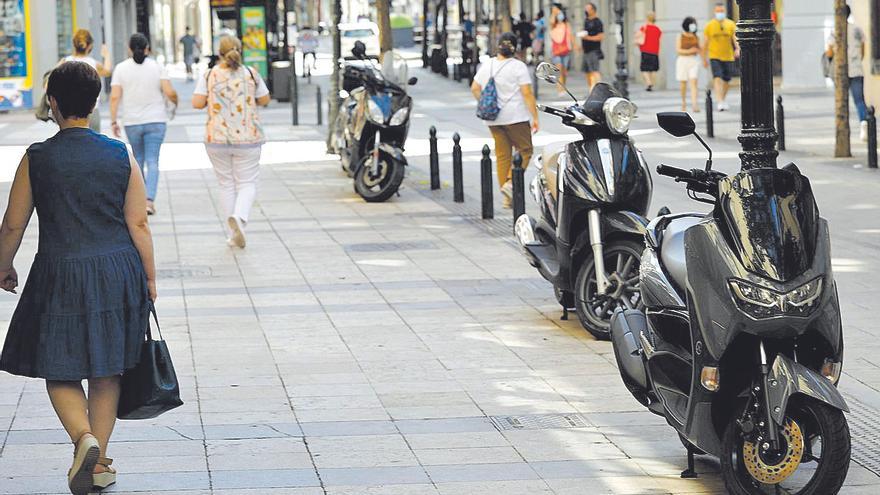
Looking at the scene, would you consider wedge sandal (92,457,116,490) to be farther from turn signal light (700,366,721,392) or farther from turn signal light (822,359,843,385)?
turn signal light (822,359,843,385)

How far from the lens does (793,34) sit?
35.7 metres

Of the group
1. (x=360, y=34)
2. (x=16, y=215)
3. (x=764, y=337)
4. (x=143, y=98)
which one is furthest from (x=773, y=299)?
(x=360, y=34)

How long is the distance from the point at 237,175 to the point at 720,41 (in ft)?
58.7

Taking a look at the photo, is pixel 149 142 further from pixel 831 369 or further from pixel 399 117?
pixel 831 369

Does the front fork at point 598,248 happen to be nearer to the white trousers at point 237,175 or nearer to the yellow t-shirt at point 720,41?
the white trousers at point 237,175

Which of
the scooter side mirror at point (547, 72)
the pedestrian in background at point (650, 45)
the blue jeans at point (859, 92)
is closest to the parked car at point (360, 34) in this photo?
the pedestrian in background at point (650, 45)

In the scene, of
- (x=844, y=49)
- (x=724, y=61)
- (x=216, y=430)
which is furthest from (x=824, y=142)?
Result: (x=216, y=430)

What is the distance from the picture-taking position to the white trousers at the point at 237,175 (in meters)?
13.3

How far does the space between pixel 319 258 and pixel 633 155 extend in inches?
162

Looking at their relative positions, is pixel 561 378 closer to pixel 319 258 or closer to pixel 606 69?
pixel 319 258

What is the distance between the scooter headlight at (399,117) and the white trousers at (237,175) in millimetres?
3441

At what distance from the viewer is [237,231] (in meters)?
13.3

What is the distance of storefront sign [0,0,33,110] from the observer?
27.3m

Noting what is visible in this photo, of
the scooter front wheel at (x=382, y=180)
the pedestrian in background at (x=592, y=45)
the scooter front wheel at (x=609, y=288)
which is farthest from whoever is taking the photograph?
the pedestrian in background at (x=592, y=45)
